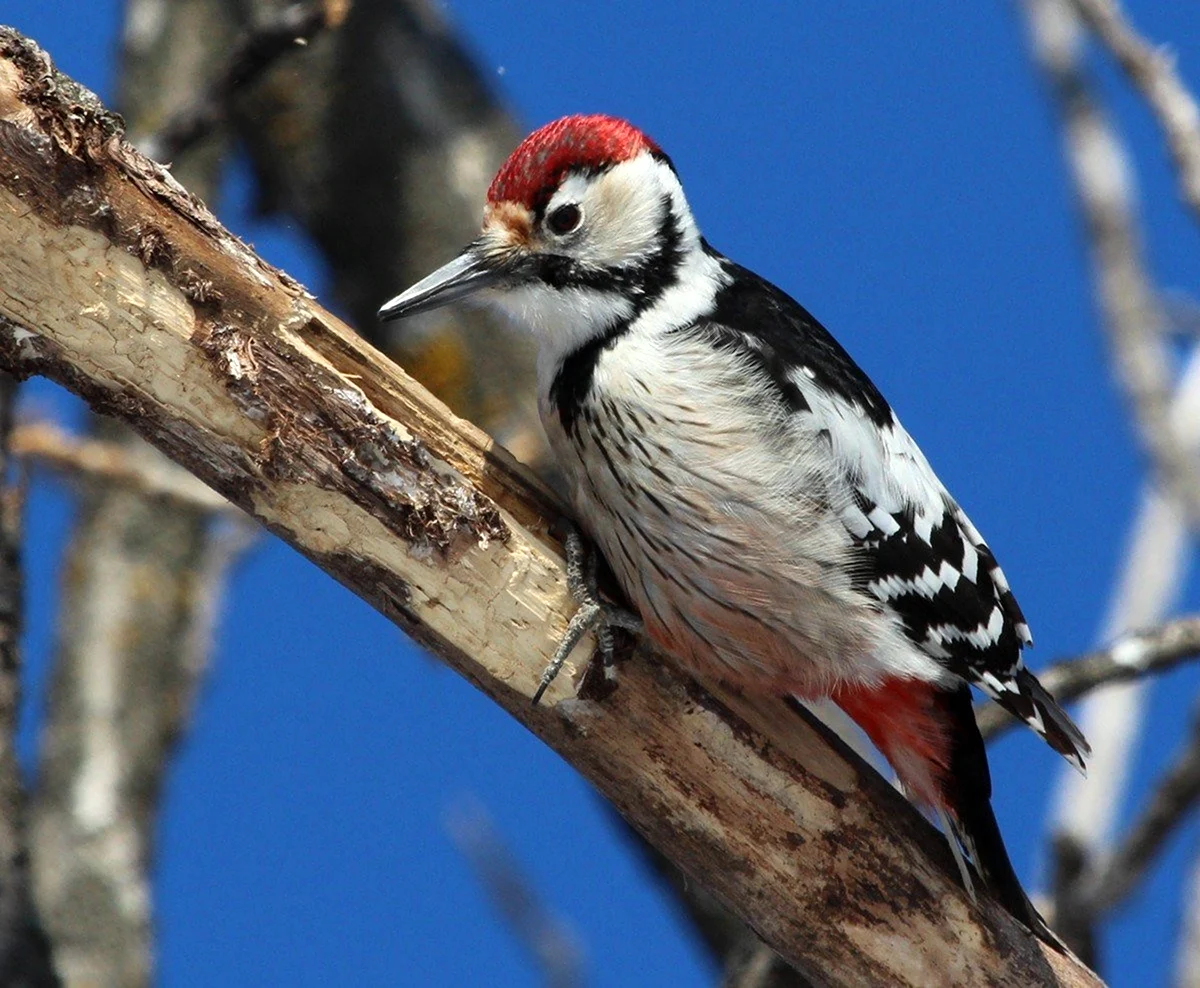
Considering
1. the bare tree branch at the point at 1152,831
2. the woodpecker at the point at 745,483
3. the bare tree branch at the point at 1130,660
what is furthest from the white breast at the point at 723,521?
the bare tree branch at the point at 1152,831

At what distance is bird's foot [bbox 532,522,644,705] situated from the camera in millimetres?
2082

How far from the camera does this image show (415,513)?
2.01 metres

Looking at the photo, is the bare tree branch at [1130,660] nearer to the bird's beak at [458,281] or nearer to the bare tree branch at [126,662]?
the bird's beak at [458,281]

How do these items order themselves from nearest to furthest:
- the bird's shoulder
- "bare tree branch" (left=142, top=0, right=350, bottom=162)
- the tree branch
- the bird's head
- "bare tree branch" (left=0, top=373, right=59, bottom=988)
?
1. the tree branch
2. the bird's shoulder
3. the bird's head
4. "bare tree branch" (left=0, top=373, right=59, bottom=988)
5. "bare tree branch" (left=142, top=0, right=350, bottom=162)

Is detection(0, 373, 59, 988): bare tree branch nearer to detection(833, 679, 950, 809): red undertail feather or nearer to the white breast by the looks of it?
the white breast

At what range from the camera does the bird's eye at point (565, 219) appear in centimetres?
237

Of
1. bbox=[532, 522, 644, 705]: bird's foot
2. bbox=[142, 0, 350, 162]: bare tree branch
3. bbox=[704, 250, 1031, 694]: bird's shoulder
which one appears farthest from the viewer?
bbox=[142, 0, 350, 162]: bare tree branch

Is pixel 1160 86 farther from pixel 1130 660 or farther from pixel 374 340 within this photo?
pixel 374 340

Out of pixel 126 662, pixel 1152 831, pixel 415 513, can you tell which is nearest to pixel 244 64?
pixel 415 513

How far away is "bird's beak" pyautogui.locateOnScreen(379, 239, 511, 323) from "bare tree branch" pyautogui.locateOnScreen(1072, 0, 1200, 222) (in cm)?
117

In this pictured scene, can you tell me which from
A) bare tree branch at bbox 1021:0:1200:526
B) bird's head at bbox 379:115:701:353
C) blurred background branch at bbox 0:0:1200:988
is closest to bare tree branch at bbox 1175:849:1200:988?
blurred background branch at bbox 0:0:1200:988

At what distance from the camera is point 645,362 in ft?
7.35

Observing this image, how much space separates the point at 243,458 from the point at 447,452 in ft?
0.91

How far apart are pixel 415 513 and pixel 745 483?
48 centimetres
